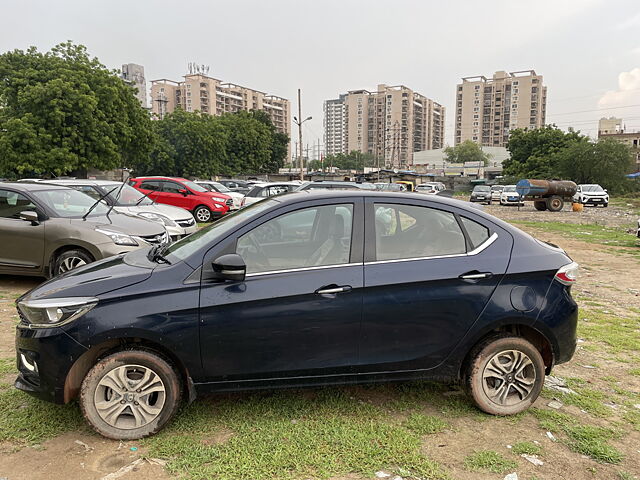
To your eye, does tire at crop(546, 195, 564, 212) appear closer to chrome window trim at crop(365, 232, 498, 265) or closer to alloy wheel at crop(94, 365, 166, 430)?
chrome window trim at crop(365, 232, 498, 265)

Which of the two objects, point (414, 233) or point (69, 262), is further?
point (69, 262)

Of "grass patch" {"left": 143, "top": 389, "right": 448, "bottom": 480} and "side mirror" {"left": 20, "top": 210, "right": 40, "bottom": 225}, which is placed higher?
"side mirror" {"left": 20, "top": 210, "right": 40, "bottom": 225}

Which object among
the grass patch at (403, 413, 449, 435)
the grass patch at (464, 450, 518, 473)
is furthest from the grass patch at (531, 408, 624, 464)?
the grass patch at (403, 413, 449, 435)

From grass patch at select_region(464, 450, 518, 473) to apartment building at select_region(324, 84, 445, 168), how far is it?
108 metres

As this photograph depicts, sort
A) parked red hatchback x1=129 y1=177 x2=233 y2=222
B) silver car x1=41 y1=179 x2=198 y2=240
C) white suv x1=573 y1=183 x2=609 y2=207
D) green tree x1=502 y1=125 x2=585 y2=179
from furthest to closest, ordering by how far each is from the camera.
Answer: green tree x1=502 y1=125 x2=585 y2=179, white suv x1=573 y1=183 x2=609 y2=207, parked red hatchback x1=129 y1=177 x2=233 y2=222, silver car x1=41 y1=179 x2=198 y2=240

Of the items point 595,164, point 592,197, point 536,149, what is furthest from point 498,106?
point 592,197

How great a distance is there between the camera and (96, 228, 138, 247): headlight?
21.1 ft

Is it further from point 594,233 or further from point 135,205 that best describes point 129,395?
point 594,233

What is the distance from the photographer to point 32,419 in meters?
3.20

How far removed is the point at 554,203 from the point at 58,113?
2929cm

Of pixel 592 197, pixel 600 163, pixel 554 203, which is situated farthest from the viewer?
pixel 600 163

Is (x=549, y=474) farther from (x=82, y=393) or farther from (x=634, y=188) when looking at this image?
(x=634, y=188)

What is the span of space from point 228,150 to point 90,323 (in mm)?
55312

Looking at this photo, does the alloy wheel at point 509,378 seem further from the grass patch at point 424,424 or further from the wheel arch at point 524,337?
the grass patch at point 424,424
